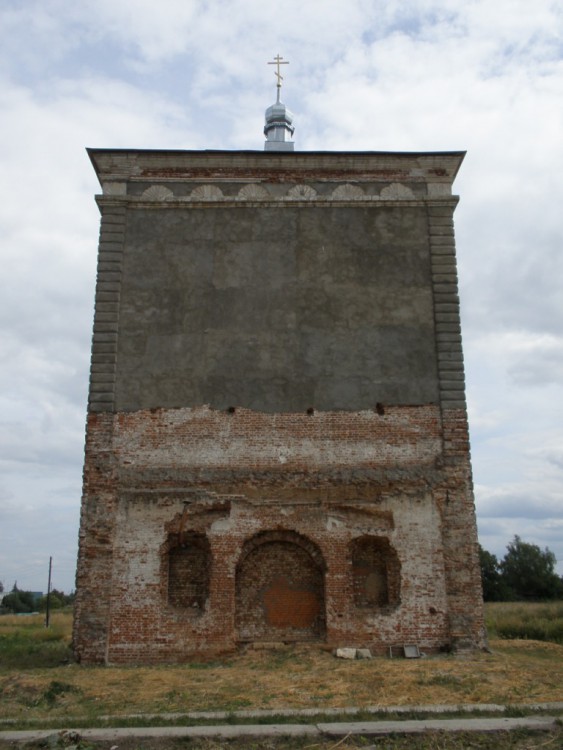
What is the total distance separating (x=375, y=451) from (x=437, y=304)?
3.31 meters

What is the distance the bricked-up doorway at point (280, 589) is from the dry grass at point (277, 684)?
51cm

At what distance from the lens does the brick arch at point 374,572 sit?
12633 mm

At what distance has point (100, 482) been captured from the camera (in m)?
12.9

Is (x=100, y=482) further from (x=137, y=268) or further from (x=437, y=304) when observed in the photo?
(x=437, y=304)

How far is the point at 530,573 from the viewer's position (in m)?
37.3

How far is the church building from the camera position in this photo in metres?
12.4

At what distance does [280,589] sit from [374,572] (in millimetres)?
1759

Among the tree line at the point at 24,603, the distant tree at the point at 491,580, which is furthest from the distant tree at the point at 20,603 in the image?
the distant tree at the point at 491,580

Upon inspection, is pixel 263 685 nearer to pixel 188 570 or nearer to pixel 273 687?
pixel 273 687

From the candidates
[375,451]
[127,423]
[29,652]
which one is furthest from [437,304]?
[29,652]

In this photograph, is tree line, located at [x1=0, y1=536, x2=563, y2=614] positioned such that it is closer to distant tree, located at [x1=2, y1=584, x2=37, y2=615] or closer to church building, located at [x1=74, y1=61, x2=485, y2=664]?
church building, located at [x1=74, y1=61, x2=485, y2=664]

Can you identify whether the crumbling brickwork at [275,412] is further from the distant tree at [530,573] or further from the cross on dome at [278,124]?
the distant tree at [530,573]

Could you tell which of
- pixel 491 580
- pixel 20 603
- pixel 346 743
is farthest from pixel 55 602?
pixel 346 743

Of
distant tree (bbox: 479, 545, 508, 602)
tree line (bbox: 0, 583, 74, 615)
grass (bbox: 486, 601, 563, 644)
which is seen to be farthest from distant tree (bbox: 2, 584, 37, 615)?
grass (bbox: 486, 601, 563, 644)
